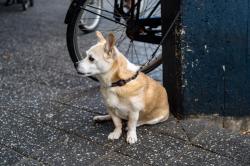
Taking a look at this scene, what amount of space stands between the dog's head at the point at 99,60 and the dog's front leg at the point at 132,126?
1.40 ft

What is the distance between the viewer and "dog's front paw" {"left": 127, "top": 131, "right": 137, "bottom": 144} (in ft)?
11.2

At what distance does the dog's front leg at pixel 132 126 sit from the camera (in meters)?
3.41

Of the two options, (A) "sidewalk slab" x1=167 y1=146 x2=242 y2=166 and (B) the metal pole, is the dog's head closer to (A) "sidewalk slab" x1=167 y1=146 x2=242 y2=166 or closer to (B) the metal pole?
(B) the metal pole

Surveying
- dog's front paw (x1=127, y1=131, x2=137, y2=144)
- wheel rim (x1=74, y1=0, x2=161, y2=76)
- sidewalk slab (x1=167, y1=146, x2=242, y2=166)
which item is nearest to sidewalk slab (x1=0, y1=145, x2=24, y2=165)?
dog's front paw (x1=127, y1=131, x2=137, y2=144)

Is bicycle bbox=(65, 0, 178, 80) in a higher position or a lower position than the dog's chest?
higher

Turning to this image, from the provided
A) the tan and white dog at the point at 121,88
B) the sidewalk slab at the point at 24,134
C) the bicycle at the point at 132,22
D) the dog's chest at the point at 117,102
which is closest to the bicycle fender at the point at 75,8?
the bicycle at the point at 132,22

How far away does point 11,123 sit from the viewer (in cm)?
382

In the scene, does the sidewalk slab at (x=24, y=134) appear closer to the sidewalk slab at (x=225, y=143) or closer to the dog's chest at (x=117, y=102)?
the dog's chest at (x=117, y=102)

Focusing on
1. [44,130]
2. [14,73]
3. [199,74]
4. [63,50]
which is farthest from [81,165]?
[63,50]

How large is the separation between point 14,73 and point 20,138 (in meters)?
1.77

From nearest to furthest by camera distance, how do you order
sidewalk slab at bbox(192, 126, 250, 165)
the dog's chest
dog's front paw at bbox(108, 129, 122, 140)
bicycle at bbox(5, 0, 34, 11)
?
sidewalk slab at bbox(192, 126, 250, 165)
the dog's chest
dog's front paw at bbox(108, 129, 122, 140)
bicycle at bbox(5, 0, 34, 11)

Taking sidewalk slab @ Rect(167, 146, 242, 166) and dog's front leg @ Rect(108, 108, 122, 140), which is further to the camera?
dog's front leg @ Rect(108, 108, 122, 140)

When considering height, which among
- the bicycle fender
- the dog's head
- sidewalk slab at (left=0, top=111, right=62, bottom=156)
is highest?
the bicycle fender

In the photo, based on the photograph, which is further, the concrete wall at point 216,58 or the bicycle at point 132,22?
the bicycle at point 132,22
